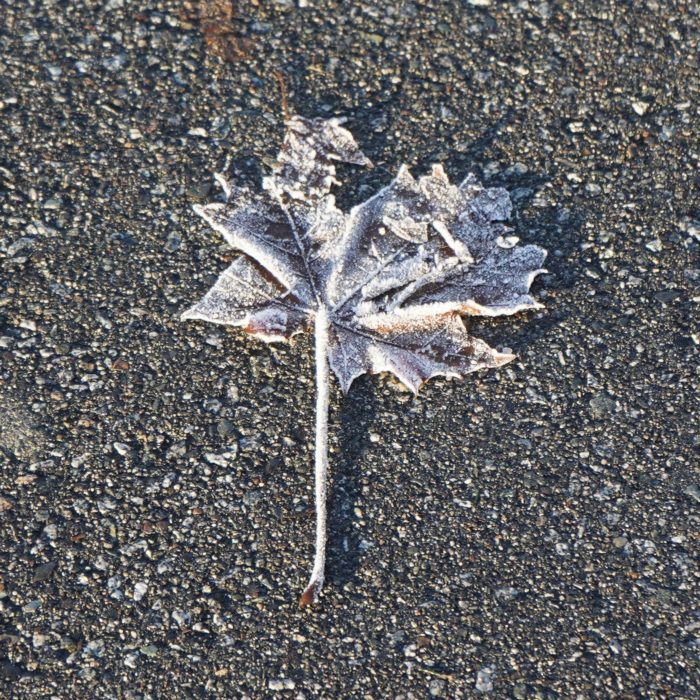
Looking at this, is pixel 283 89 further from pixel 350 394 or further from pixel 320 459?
pixel 320 459

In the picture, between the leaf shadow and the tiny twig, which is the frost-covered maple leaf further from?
the tiny twig

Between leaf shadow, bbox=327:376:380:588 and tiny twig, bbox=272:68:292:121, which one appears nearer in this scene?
leaf shadow, bbox=327:376:380:588

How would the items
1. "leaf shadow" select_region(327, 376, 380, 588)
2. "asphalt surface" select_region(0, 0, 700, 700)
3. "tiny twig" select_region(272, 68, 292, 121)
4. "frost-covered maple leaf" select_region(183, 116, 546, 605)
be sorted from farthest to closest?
"tiny twig" select_region(272, 68, 292, 121), "frost-covered maple leaf" select_region(183, 116, 546, 605), "leaf shadow" select_region(327, 376, 380, 588), "asphalt surface" select_region(0, 0, 700, 700)

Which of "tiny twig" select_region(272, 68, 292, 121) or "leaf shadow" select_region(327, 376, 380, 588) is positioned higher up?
"tiny twig" select_region(272, 68, 292, 121)

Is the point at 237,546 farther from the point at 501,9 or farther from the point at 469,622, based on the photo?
the point at 501,9

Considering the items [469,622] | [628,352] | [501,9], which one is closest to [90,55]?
[501,9]

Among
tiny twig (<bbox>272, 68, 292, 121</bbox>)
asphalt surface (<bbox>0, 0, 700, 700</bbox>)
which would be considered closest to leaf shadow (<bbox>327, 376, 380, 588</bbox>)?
asphalt surface (<bbox>0, 0, 700, 700</bbox>)

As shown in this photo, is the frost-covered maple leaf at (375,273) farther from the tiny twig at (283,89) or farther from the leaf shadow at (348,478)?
the tiny twig at (283,89)
